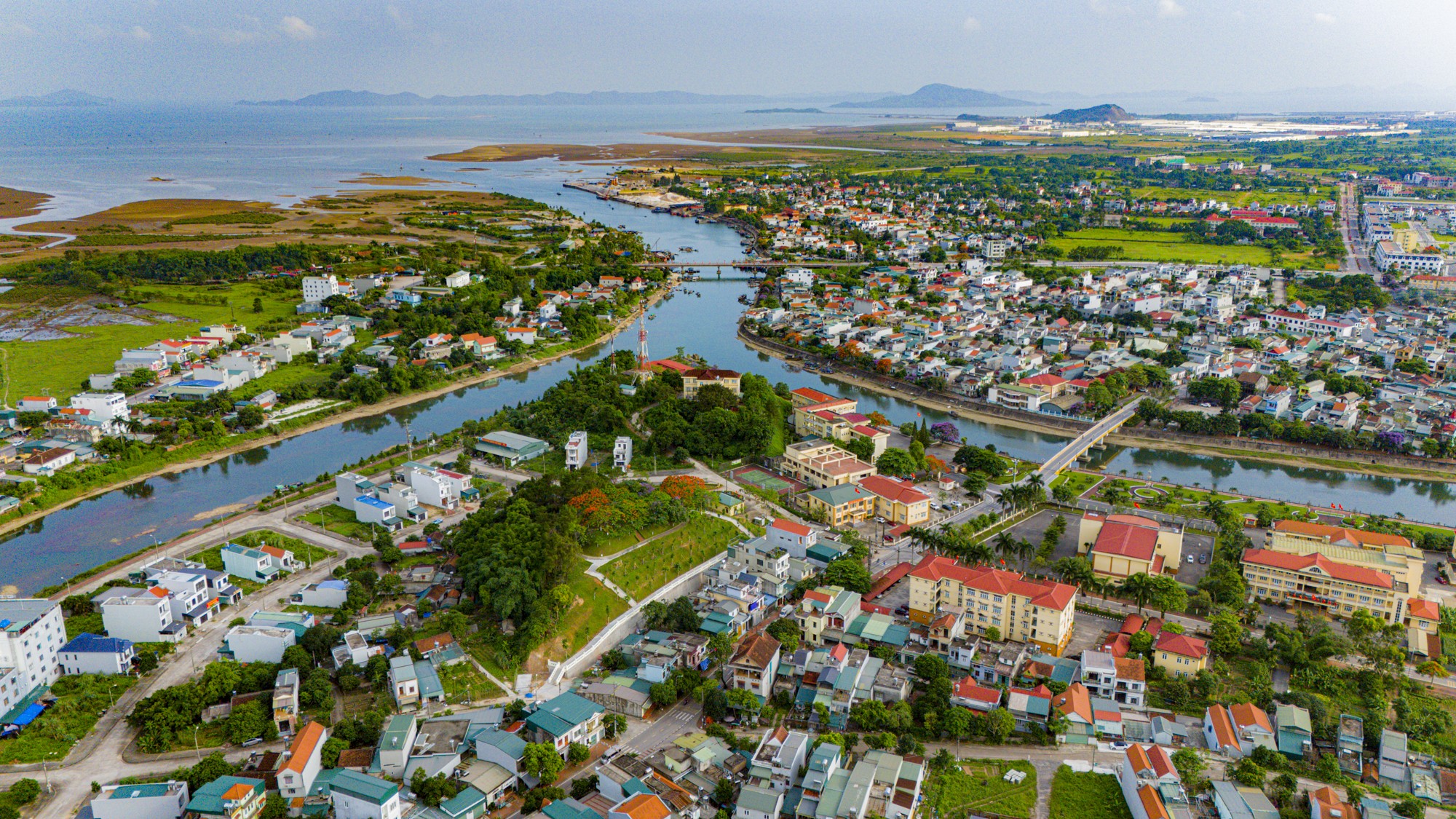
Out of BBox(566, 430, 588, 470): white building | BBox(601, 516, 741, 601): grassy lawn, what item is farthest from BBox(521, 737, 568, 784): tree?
BBox(566, 430, 588, 470): white building

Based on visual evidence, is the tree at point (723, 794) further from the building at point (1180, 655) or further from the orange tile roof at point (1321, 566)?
the orange tile roof at point (1321, 566)

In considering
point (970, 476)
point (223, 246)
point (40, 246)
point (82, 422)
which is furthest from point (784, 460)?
point (40, 246)

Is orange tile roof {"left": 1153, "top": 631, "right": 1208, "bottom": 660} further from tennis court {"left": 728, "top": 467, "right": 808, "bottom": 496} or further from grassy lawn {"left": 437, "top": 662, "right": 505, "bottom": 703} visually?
grassy lawn {"left": 437, "top": 662, "right": 505, "bottom": 703}

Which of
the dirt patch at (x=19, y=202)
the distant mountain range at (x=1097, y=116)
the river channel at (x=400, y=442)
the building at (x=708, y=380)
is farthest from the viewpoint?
the distant mountain range at (x=1097, y=116)

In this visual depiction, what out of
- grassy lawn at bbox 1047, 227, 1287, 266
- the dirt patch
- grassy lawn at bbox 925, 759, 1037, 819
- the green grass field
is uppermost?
the dirt patch

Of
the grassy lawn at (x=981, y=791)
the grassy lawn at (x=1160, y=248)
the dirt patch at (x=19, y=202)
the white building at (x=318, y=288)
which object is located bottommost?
the grassy lawn at (x=981, y=791)

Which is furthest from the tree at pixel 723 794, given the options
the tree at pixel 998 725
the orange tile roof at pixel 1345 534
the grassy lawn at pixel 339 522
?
the orange tile roof at pixel 1345 534

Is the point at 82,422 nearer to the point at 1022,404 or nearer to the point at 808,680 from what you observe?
the point at 808,680
